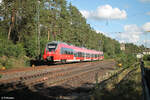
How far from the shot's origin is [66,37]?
159ft

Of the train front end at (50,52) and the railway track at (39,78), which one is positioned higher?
the train front end at (50,52)

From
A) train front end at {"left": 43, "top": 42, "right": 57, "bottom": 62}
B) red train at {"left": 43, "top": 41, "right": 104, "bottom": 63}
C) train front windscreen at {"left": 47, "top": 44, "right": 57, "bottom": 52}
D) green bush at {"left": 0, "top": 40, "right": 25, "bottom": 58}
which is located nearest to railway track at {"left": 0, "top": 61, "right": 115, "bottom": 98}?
train front end at {"left": 43, "top": 42, "right": 57, "bottom": 62}

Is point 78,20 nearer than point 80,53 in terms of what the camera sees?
No

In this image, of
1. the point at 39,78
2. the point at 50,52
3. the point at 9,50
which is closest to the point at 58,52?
the point at 50,52

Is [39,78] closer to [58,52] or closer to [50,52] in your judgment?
[50,52]

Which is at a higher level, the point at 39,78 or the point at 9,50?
the point at 9,50

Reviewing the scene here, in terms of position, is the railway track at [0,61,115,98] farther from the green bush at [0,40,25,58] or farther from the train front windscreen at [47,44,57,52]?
the green bush at [0,40,25,58]

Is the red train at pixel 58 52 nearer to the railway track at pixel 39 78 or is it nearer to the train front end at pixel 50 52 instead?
the train front end at pixel 50 52

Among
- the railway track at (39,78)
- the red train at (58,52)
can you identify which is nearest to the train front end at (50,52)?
the red train at (58,52)

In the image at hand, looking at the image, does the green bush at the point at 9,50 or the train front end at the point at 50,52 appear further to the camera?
the green bush at the point at 9,50

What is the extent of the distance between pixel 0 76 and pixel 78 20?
1848 inches

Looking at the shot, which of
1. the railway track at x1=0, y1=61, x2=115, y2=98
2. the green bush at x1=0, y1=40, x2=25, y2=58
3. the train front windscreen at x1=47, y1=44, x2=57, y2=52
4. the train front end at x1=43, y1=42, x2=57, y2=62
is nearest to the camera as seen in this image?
the railway track at x1=0, y1=61, x2=115, y2=98

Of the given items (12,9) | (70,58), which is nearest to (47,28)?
(12,9)

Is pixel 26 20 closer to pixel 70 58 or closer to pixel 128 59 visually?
pixel 70 58
